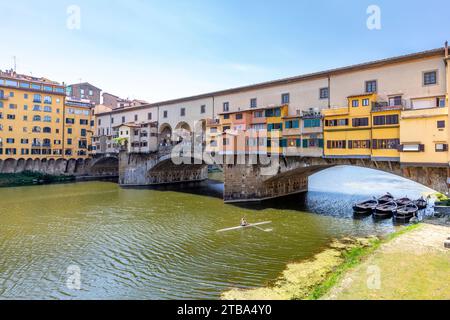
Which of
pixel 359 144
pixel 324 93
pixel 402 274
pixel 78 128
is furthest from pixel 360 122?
pixel 78 128

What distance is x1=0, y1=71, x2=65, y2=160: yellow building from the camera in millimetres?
60625

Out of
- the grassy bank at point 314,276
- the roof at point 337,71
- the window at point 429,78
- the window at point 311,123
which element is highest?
the roof at point 337,71

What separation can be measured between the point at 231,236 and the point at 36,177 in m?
54.6

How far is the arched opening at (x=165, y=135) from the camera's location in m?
58.2

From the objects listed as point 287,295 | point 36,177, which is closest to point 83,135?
point 36,177

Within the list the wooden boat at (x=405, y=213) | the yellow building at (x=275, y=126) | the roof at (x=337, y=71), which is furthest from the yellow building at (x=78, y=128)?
the wooden boat at (x=405, y=213)

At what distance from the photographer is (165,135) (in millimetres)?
61094

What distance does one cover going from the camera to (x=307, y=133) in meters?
34.3

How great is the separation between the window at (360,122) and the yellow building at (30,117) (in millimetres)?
64509

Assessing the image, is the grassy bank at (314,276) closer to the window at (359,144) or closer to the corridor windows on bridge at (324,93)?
the window at (359,144)

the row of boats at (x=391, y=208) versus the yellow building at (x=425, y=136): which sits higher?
the yellow building at (x=425, y=136)
